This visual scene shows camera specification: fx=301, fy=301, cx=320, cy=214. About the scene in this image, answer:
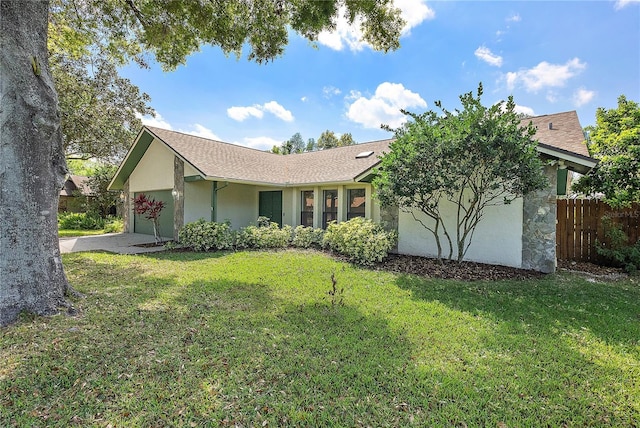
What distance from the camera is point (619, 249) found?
27.3 feet

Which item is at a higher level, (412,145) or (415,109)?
(415,109)

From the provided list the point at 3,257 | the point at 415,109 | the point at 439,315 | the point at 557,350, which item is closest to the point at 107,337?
the point at 3,257

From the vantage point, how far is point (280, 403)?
2732 millimetres

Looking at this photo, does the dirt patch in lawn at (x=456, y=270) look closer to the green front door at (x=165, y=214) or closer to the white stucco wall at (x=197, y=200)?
the white stucco wall at (x=197, y=200)

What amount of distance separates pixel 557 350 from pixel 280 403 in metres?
3.46

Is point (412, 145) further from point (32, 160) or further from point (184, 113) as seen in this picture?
point (184, 113)

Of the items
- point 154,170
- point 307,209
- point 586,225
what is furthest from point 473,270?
point 154,170

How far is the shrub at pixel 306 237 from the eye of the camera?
1174 centimetres

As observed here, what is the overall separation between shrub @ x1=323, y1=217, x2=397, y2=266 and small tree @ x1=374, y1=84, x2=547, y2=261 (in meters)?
1.32

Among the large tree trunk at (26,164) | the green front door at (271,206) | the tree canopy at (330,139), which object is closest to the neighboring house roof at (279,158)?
the green front door at (271,206)

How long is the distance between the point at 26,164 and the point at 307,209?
33.4ft

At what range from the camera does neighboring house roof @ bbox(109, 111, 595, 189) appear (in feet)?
32.3

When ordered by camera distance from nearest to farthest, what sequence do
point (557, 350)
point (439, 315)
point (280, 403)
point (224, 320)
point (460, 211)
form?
point (280, 403) → point (557, 350) → point (224, 320) → point (439, 315) → point (460, 211)

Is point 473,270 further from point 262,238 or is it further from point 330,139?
point 330,139
